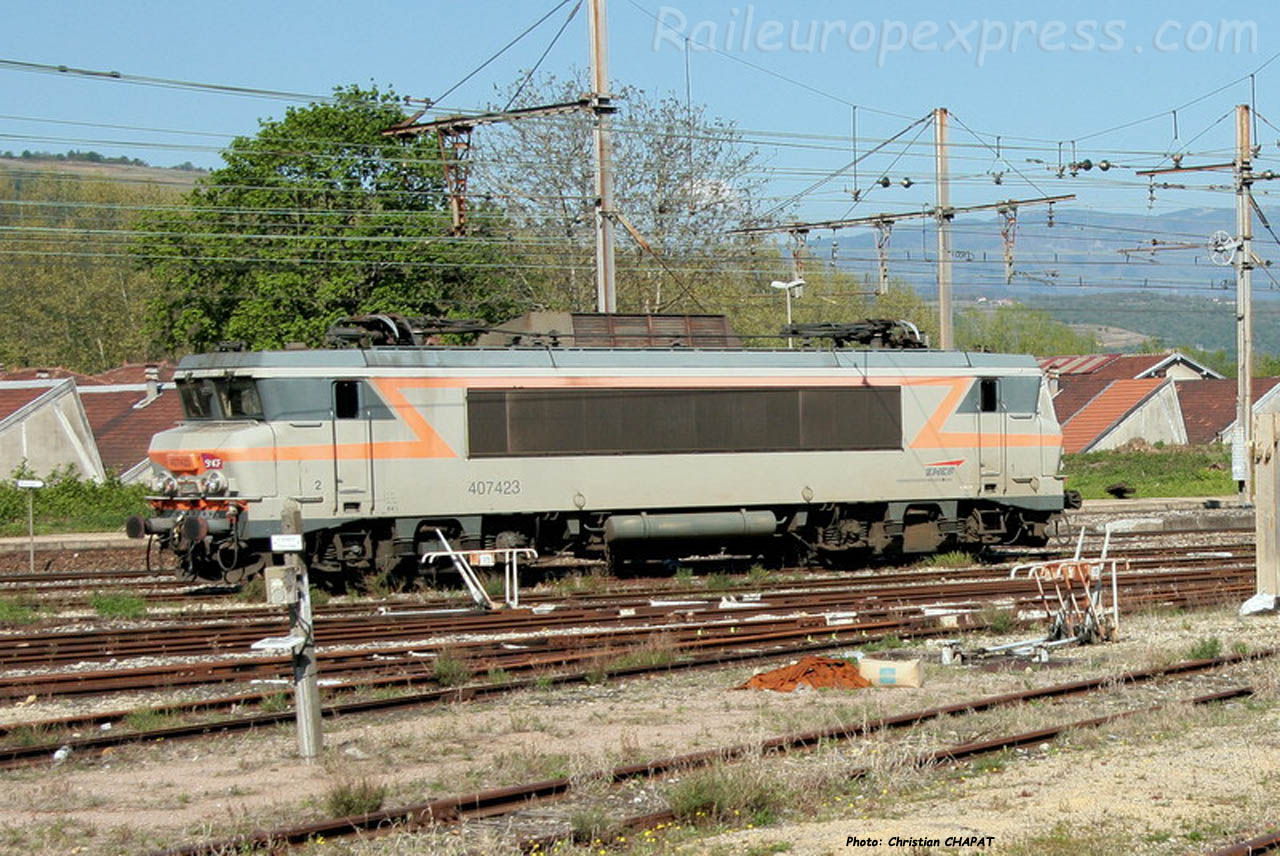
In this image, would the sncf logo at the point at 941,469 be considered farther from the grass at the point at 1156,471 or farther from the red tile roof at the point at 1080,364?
the red tile roof at the point at 1080,364

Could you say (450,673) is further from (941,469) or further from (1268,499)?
(941,469)

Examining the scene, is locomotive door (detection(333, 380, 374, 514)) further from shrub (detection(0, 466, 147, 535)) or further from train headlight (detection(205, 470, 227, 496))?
shrub (detection(0, 466, 147, 535))

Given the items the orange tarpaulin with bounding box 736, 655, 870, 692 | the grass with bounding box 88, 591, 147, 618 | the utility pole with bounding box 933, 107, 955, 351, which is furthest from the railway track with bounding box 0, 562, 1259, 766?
the utility pole with bounding box 933, 107, 955, 351

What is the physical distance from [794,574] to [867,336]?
3923mm

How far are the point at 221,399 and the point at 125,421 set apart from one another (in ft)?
93.8

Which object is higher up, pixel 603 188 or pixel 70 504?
pixel 603 188

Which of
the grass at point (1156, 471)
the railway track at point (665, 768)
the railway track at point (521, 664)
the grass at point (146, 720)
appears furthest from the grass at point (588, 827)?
the grass at point (1156, 471)

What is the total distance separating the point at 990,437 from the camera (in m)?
24.5

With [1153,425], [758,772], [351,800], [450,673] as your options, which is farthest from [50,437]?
[1153,425]

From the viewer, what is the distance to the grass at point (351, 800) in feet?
29.0

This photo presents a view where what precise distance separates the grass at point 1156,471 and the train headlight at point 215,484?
90.6ft

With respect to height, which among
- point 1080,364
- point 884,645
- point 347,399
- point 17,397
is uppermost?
point 1080,364

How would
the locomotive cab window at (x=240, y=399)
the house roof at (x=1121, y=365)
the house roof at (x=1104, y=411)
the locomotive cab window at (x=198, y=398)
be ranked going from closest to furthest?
the locomotive cab window at (x=240, y=399) → the locomotive cab window at (x=198, y=398) → the house roof at (x=1104, y=411) → the house roof at (x=1121, y=365)

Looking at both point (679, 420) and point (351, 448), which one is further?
point (679, 420)
